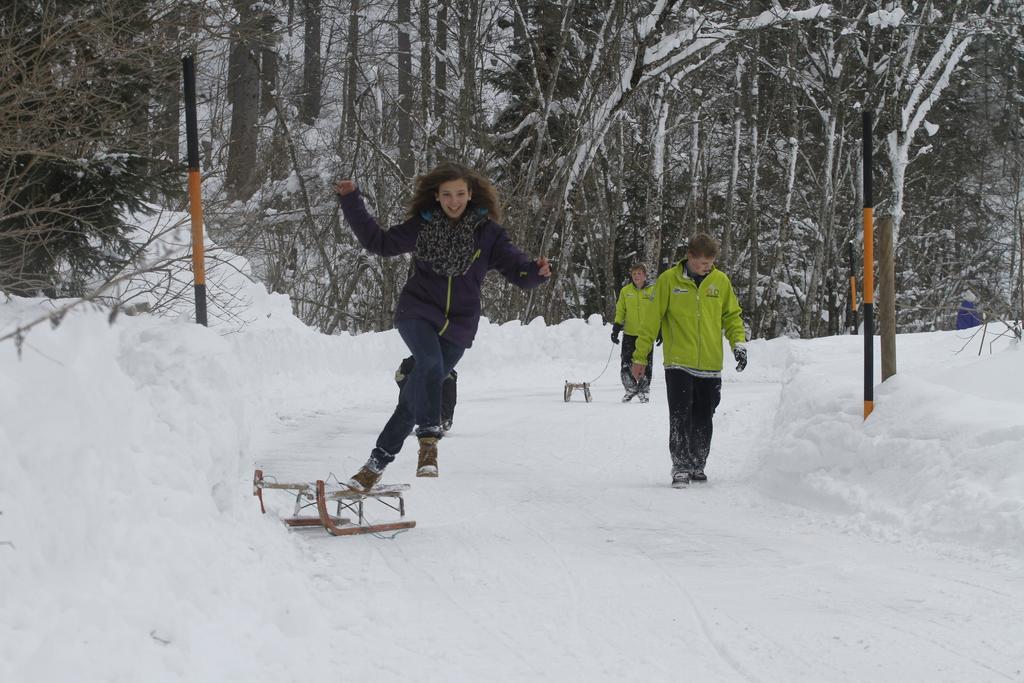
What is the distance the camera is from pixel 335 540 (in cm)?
517

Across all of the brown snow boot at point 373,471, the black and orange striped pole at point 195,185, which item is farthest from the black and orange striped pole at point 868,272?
the black and orange striped pole at point 195,185

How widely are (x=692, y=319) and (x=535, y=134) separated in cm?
1875

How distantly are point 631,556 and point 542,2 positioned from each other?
18.5 metres

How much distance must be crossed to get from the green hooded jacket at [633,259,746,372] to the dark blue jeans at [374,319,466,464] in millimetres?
2037

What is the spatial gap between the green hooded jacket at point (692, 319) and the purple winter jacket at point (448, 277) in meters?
1.77

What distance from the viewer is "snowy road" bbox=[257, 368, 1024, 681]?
11.4ft

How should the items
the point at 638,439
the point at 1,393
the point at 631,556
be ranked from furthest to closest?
1. the point at 638,439
2. the point at 631,556
3. the point at 1,393

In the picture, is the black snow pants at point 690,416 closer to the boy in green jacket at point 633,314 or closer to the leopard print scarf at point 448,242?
the leopard print scarf at point 448,242

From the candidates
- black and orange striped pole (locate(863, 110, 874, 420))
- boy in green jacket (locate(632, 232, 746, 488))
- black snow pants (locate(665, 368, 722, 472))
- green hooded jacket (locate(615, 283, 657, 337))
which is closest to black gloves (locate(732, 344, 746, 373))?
boy in green jacket (locate(632, 232, 746, 488))

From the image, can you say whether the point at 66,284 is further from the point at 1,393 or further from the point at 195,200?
the point at 1,393

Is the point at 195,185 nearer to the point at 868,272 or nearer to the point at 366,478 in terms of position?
the point at 366,478

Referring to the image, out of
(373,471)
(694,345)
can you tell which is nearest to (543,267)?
(373,471)

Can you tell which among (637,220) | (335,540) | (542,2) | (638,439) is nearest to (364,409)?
(638,439)

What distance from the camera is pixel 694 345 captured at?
24.8 feet
